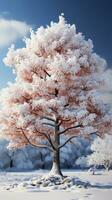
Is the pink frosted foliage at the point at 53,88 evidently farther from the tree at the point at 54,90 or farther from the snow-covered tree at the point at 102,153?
the snow-covered tree at the point at 102,153

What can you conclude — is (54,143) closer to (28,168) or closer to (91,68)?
(91,68)

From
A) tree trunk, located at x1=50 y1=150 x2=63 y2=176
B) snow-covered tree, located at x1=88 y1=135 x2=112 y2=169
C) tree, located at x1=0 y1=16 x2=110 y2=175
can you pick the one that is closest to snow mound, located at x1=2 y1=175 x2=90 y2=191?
tree trunk, located at x1=50 y1=150 x2=63 y2=176

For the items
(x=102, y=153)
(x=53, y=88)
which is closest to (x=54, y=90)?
(x=53, y=88)

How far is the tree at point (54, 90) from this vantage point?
19245mm

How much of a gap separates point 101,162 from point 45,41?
122 feet

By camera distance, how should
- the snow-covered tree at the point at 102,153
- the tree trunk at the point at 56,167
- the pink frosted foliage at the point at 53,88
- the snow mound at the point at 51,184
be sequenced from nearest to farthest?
the snow mound at the point at 51,184 → the pink frosted foliage at the point at 53,88 → the tree trunk at the point at 56,167 → the snow-covered tree at the point at 102,153

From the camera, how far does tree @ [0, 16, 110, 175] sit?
63.1 feet

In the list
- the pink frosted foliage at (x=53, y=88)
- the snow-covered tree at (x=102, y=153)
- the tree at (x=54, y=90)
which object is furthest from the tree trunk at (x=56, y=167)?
the snow-covered tree at (x=102, y=153)

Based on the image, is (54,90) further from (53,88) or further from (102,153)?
(102,153)

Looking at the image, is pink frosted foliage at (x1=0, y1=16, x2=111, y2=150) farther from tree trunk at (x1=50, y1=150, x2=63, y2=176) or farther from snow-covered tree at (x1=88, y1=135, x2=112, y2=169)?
snow-covered tree at (x1=88, y1=135, x2=112, y2=169)

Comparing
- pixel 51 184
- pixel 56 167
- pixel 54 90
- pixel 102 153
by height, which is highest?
pixel 102 153

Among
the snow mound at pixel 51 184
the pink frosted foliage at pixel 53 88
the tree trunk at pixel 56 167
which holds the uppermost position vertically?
the pink frosted foliage at pixel 53 88

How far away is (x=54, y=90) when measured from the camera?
66.0ft

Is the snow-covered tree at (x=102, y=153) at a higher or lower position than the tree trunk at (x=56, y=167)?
higher
